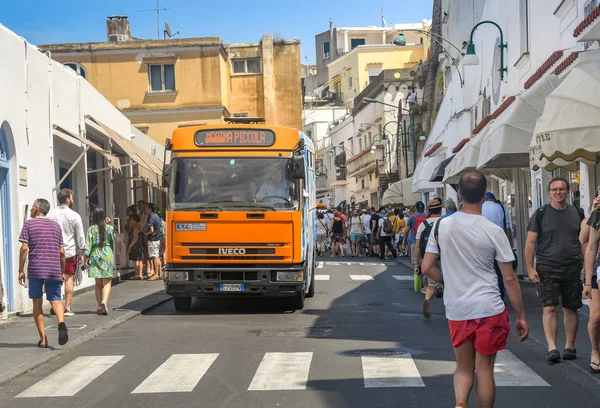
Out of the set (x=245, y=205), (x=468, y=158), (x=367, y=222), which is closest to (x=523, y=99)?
(x=468, y=158)

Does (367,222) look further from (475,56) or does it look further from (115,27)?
(115,27)

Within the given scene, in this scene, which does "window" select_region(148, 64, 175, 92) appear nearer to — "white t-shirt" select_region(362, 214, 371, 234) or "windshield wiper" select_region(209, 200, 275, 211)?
"white t-shirt" select_region(362, 214, 371, 234)

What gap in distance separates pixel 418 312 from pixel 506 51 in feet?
34.8

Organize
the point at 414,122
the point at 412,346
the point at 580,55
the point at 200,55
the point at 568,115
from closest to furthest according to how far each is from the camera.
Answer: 1. the point at 412,346
2. the point at 568,115
3. the point at 580,55
4. the point at 200,55
5. the point at 414,122

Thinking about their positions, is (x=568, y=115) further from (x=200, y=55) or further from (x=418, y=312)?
(x=200, y=55)

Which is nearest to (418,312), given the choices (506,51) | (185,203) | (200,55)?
(185,203)

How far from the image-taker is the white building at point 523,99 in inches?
512

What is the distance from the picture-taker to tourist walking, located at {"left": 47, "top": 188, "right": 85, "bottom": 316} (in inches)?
552

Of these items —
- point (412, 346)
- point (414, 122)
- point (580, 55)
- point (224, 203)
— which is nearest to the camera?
point (412, 346)

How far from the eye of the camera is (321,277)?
24.8 m

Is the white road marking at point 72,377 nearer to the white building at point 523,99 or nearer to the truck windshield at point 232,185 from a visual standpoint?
the truck windshield at point 232,185

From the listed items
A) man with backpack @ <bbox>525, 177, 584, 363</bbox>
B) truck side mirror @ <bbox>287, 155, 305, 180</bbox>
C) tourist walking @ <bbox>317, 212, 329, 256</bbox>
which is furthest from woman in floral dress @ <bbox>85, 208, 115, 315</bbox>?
tourist walking @ <bbox>317, 212, 329, 256</bbox>

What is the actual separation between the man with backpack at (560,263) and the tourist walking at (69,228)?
689 centimetres

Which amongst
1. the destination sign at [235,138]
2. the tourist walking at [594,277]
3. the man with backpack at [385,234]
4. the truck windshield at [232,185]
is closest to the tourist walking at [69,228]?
the truck windshield at [232,185]
